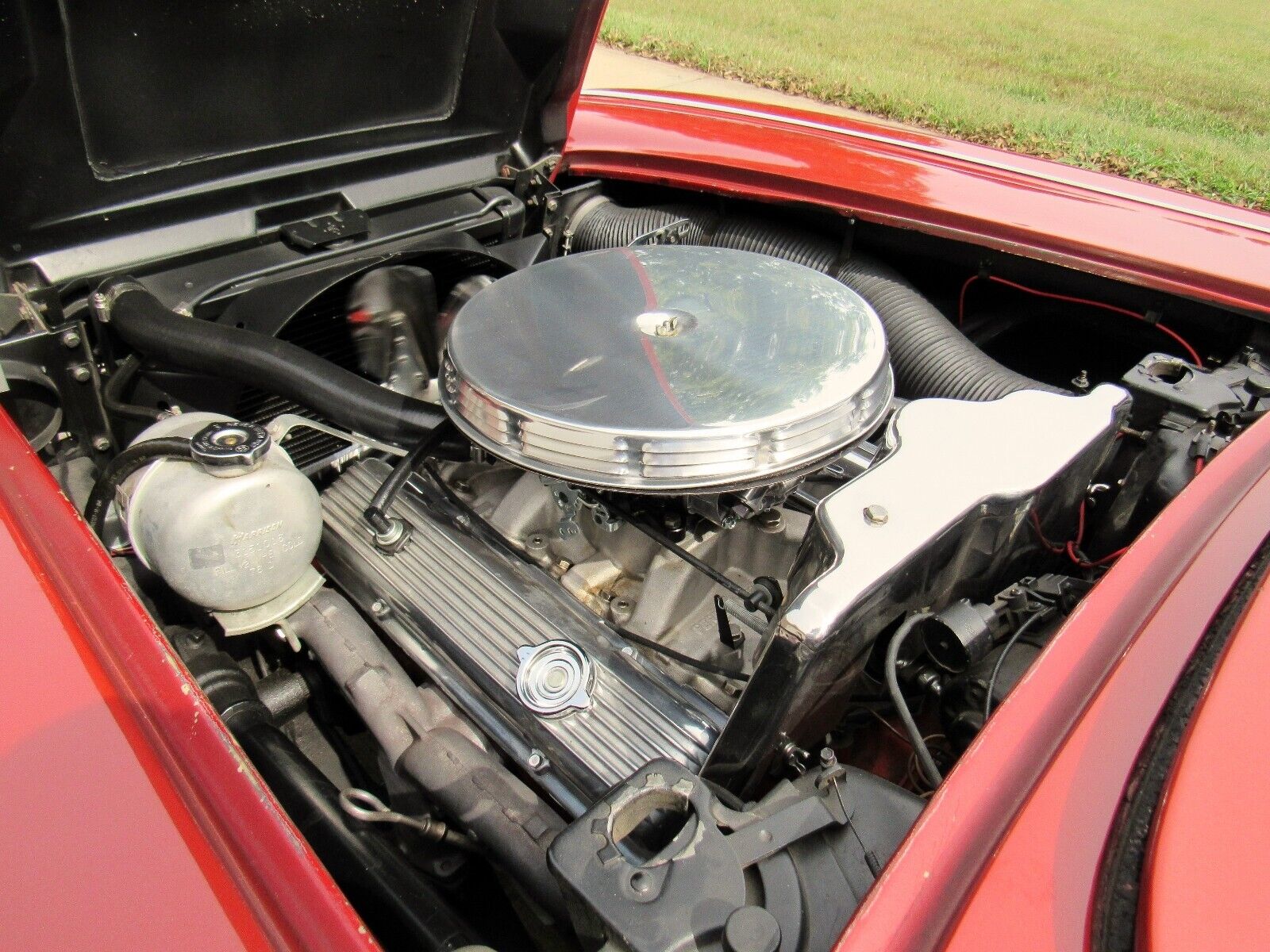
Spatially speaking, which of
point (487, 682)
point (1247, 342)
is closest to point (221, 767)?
point (487, 682)

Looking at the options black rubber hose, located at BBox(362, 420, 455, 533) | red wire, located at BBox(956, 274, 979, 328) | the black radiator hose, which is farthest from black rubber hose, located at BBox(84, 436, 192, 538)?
red wire, located at BBox(956, 274, 979, 328)

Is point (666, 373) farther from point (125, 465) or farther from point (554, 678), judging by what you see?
point (125, 465)

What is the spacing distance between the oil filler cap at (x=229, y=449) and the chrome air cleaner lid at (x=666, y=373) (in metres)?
0.24

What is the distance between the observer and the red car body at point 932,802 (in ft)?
1.93

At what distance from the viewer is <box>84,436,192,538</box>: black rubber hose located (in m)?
1.12

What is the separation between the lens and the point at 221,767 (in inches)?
28.6

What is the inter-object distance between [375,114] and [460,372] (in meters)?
0.71

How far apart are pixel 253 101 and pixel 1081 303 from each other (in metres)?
1.40

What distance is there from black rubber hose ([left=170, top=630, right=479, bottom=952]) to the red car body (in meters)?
0.20

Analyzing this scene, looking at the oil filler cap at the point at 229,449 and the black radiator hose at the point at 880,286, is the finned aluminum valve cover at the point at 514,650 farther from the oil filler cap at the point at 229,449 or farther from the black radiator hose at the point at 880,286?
the black radiator hose at the point at 880,286

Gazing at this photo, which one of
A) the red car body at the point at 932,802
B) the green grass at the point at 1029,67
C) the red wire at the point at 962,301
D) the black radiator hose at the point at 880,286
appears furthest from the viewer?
the green grass at the point at 1029,67

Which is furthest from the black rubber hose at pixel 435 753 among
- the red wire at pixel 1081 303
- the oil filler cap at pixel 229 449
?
the red wire at pixel 1081 303

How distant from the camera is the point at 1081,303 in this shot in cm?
158

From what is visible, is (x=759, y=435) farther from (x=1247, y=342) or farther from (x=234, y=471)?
(x=1247, y=342)
